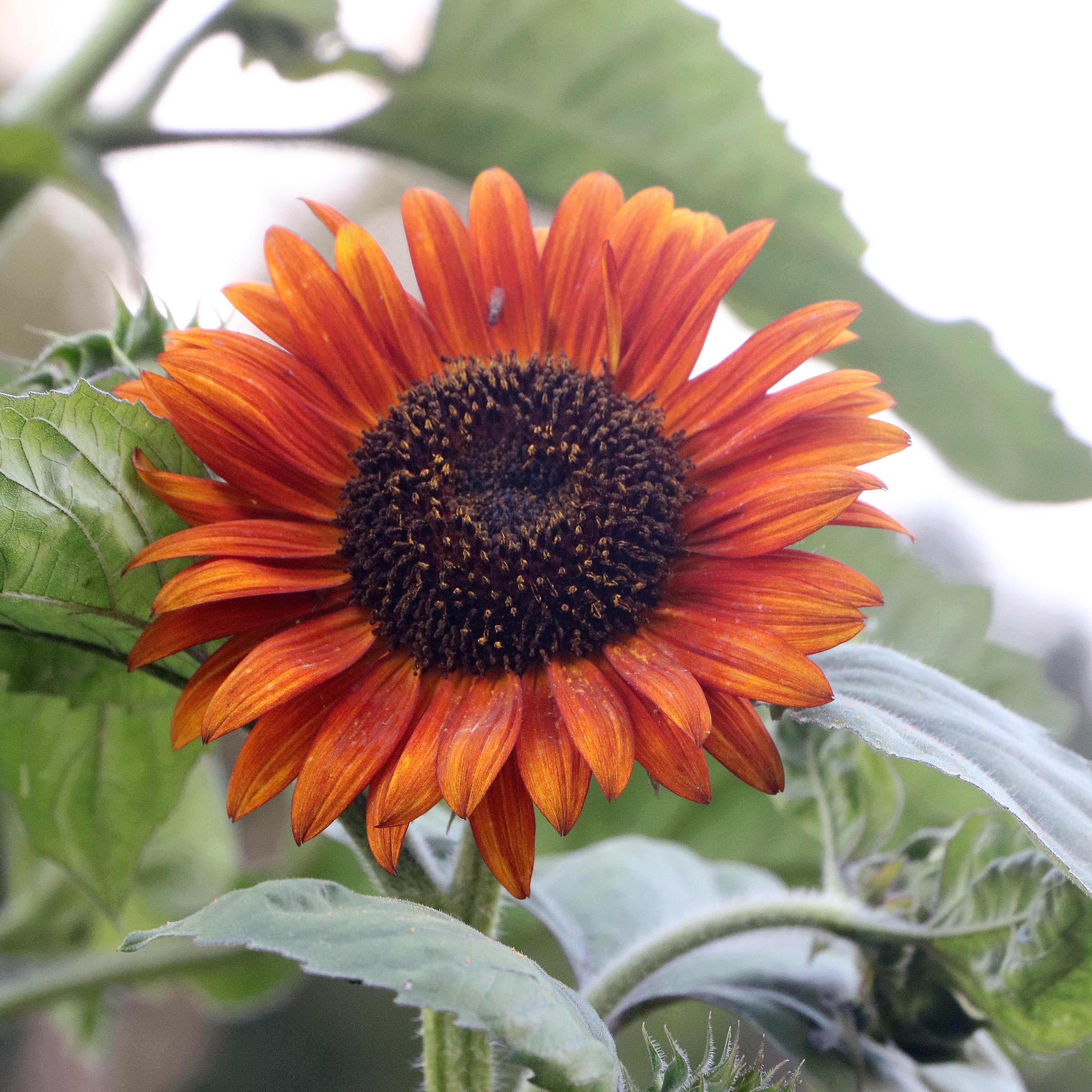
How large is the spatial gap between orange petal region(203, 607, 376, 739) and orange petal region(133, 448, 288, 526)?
0.06 meters

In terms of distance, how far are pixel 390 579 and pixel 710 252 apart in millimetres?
201

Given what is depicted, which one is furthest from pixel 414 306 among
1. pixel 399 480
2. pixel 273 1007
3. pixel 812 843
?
pixel 273 1007

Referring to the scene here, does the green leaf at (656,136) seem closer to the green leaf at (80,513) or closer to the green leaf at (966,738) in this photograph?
the green leaf at (966,738)

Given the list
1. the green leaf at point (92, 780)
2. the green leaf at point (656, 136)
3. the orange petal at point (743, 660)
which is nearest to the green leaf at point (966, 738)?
the orange petal at point (743, 660)

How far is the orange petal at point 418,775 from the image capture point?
1.25 feet

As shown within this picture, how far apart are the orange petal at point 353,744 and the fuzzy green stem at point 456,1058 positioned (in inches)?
3.8

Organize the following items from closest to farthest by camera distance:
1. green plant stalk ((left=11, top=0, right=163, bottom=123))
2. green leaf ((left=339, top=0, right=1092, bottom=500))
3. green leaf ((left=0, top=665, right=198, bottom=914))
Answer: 1. green leaf ((left=0, top=665, right=198, bottom=914))
2. green plant stalk ((left=11, top=0, right=163, bottom=123))
3. green leaf ((left=339, top=0, right=1092, bottom=500))

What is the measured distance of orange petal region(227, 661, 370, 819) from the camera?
16.3 inches

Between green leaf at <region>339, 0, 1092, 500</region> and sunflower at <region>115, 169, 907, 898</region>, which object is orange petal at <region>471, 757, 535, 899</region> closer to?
sunflower at <region>115, 169, 907, 898</region>

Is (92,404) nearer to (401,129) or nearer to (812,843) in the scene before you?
(401,129)

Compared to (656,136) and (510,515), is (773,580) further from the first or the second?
(656,136)

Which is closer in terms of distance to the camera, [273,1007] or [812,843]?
[812,843]

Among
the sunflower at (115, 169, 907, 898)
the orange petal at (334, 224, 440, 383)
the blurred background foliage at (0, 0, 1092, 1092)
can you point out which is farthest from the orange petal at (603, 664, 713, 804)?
the blurred background foliage at (0, 0, 1092, 1092)

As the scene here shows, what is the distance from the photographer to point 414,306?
538mm
